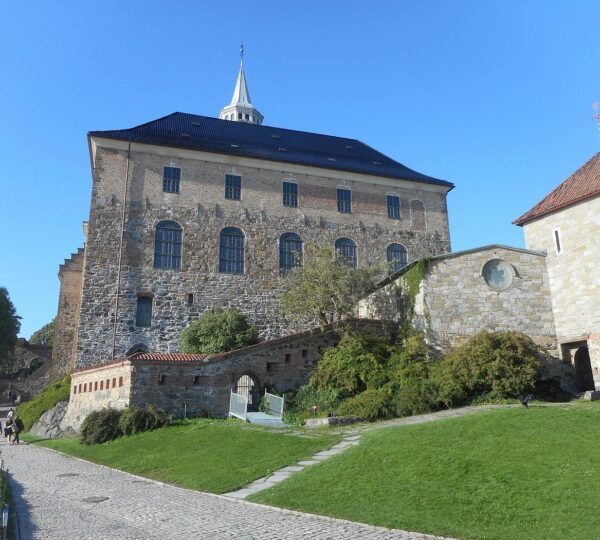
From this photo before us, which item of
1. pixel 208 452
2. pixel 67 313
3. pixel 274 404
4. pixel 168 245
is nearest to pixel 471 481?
pixel 208 452

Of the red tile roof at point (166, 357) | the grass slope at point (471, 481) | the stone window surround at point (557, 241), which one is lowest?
the grass slope at point (471, 481)

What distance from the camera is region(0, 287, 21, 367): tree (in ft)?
152

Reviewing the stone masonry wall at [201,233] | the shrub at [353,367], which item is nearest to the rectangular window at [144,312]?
the stone masonry wall at [201,233]

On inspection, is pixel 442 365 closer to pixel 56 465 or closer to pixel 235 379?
pixel 235 379

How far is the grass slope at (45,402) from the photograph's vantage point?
2608cm

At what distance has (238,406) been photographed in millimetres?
20016

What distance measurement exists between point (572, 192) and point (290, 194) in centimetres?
1526

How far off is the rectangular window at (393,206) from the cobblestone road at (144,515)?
24267 millimetres

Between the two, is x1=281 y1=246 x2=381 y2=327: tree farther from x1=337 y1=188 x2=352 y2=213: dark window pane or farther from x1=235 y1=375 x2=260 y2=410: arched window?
x1=337 y1=188 x2=352 y2=213: dark window pane

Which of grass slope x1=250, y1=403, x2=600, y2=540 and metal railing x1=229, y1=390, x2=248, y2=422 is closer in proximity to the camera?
grass slope x1=250, y1=403, x2=600, y2=540

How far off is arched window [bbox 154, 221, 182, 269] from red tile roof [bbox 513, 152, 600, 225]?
16.8 meters

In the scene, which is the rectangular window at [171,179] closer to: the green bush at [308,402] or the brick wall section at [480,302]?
the green bush at [308,402]

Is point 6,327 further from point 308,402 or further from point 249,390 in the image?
point 308,402

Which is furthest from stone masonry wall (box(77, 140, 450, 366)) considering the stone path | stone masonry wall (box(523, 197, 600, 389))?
the stone path
